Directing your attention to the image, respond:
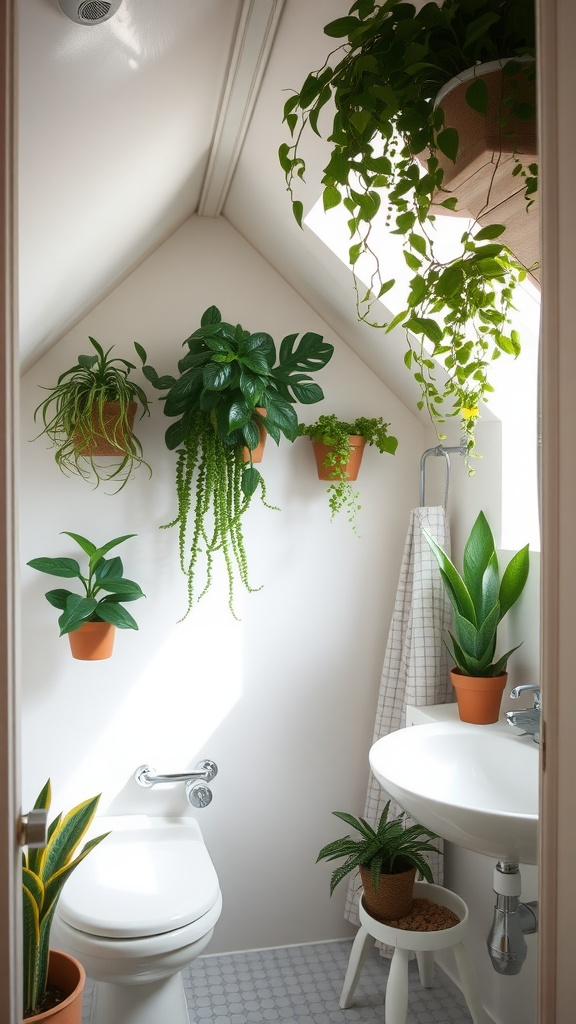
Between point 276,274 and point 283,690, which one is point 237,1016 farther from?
point 276,274

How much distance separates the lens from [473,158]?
104 cm

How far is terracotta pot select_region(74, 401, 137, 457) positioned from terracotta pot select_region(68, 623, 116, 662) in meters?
0.48

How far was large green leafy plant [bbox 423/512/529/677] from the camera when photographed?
2.05 m

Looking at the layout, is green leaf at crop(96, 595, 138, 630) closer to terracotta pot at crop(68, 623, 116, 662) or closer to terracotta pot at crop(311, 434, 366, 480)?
terracotta pot at crop(68, 623, 116, 662)

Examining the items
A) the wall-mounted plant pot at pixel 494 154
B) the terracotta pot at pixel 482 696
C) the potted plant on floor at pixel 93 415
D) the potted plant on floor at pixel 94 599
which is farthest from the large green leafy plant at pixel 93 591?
the wall-mounted plant pot at pixel 494 154

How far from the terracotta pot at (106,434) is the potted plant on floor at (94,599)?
25 cm

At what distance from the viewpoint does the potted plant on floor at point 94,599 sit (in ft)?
7.00

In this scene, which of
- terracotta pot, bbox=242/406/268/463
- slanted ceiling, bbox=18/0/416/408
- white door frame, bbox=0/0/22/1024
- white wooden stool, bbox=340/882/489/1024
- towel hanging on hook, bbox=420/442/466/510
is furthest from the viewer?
towel hanging on hook, bbox=420/442/466/510

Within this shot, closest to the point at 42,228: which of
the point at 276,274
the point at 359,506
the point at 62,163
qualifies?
the point at 62,163

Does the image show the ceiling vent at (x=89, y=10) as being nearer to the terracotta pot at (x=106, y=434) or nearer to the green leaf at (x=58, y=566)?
the terracotta pot at (x=106, y=434)

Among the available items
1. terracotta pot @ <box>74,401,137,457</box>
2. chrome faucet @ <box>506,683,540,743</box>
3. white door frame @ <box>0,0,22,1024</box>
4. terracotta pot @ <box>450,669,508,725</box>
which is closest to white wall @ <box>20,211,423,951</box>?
terracotta pot @ <box>74,401,137,457</box>

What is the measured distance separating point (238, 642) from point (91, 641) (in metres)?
0.48

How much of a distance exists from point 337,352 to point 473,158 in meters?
1.48

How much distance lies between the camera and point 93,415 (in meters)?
2.14
